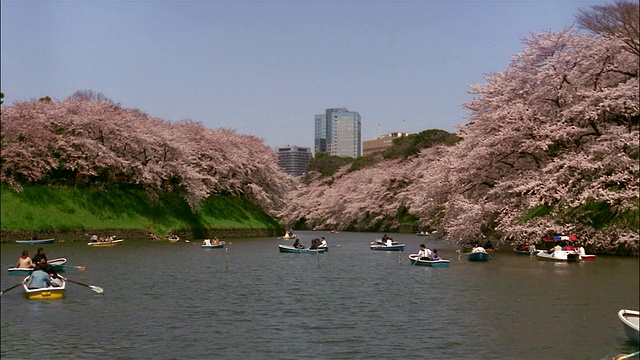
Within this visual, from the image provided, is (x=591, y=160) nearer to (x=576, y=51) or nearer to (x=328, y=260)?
(x=576, y=51)

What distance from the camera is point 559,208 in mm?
43188

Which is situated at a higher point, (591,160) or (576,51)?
(576,51)

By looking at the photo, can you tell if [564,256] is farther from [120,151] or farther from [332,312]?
[120,151]

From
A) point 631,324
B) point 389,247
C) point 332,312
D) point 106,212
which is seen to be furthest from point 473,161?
point 106,212

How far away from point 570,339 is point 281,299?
1192 centimetres

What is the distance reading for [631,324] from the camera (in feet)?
57.1

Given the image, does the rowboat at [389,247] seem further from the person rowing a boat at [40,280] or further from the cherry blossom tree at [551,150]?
the person rowing a boat at [40,280]

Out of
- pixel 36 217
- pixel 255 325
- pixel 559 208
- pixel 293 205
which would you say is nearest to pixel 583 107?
pixel 559 208

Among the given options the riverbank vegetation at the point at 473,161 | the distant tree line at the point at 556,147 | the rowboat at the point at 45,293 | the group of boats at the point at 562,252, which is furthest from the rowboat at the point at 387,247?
the rowboat at the point at 45,293

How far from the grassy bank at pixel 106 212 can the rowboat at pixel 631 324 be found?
50.2 m

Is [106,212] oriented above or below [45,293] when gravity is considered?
above

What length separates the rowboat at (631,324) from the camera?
56.9ft

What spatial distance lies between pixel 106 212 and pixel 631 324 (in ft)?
184

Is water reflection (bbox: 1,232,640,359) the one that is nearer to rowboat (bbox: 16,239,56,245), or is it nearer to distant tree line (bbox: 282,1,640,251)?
distant tree line (bbox: 282,1,640,251)
